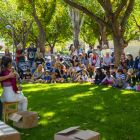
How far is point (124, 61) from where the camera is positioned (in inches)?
482

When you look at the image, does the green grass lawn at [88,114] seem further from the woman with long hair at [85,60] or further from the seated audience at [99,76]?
the woman with long hair at [85,60]

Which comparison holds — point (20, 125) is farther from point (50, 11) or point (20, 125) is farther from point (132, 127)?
point (50, 11)

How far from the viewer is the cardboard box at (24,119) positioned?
5.05 meters

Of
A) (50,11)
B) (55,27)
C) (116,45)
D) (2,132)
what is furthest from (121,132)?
(55,27)

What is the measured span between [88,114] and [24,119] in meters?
1.93

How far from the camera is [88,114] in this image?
20.5 feet

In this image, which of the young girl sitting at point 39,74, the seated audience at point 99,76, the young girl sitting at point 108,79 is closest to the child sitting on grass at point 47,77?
the young girl sitting at point 39,74

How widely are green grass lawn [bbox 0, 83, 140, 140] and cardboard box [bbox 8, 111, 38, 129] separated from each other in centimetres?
14

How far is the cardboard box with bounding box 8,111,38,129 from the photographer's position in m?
5.05

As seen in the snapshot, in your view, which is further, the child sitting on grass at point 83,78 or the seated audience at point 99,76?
the child sitting on grass at point 83,78

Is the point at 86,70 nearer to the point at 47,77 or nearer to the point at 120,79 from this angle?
the point at 47,77

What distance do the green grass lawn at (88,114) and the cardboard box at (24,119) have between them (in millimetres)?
136

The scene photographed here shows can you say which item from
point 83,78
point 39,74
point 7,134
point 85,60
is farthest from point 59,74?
point 7,134

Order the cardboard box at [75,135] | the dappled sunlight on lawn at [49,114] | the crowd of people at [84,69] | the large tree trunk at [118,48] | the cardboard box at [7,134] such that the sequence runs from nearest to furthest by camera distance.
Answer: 1. the cardboard box at [7,134]
2. the cardboard box at [75,135]
3. the dappled sunlight on lawn at [49,114]
4. the crowd of people at [84,69]
5. the large tree trunk at [118,48]
